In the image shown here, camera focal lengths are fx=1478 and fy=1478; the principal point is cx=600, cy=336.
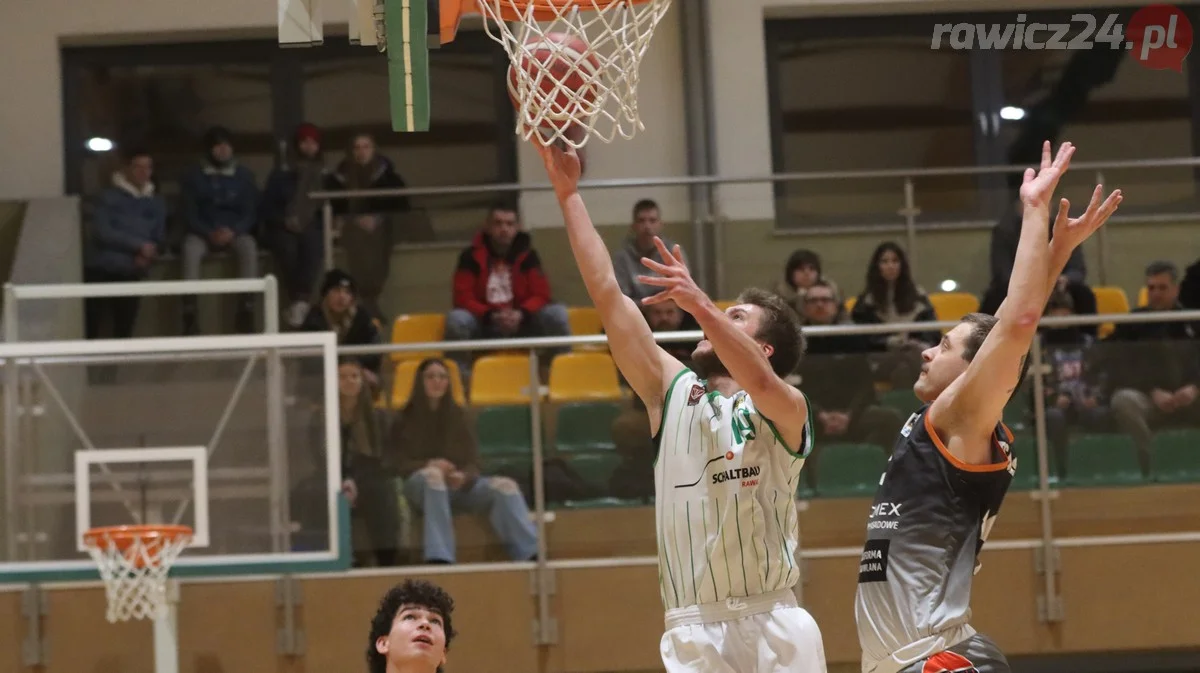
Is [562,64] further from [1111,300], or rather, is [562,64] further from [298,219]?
[298,219]

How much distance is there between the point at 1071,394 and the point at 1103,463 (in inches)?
15.5

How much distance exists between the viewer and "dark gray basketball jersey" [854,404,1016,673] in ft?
12.6

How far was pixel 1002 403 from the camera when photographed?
12.4 ft

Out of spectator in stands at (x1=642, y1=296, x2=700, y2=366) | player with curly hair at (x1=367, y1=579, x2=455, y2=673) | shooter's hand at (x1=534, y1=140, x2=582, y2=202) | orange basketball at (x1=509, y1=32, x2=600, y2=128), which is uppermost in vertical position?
orange basketball at (x1=509, y1=32, x2=600, y2=128)

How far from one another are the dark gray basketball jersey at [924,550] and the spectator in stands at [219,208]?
681 cm

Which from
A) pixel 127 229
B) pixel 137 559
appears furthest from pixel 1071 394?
pixel 127 229

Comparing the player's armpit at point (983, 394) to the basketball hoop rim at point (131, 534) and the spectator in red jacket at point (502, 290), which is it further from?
the spectator in red jacket at point (502, 290)

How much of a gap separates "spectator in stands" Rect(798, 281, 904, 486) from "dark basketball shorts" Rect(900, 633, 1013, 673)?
147 inches

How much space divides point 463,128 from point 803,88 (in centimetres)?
262

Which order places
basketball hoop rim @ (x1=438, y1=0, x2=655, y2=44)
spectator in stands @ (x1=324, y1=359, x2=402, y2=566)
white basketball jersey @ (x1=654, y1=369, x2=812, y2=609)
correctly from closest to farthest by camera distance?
white basketball jersey @ (x1=654, y1=369, x2=812, y2=609) → basketball hoop rim @ (x1=438, y1=0, x2=655, y2=44) → spectator in stands @ (x1=324, y1=359, x2=402, y2=566)

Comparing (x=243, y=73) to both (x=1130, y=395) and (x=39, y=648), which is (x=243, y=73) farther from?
(x=1130, y=395)

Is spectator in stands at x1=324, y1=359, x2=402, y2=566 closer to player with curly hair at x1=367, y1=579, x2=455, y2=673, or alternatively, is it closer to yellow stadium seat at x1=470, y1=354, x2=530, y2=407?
yellow stadium seat at x1=470, y1=354, x2=530, y2=407

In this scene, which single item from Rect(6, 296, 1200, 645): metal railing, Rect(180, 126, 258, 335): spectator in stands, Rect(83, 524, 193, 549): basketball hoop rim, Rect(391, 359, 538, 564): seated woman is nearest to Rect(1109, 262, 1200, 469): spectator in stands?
Rect(6, 296, 1200, 645): metal railing

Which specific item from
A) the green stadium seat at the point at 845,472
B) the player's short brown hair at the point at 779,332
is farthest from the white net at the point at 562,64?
the green stadium seat at the point at 845,472
